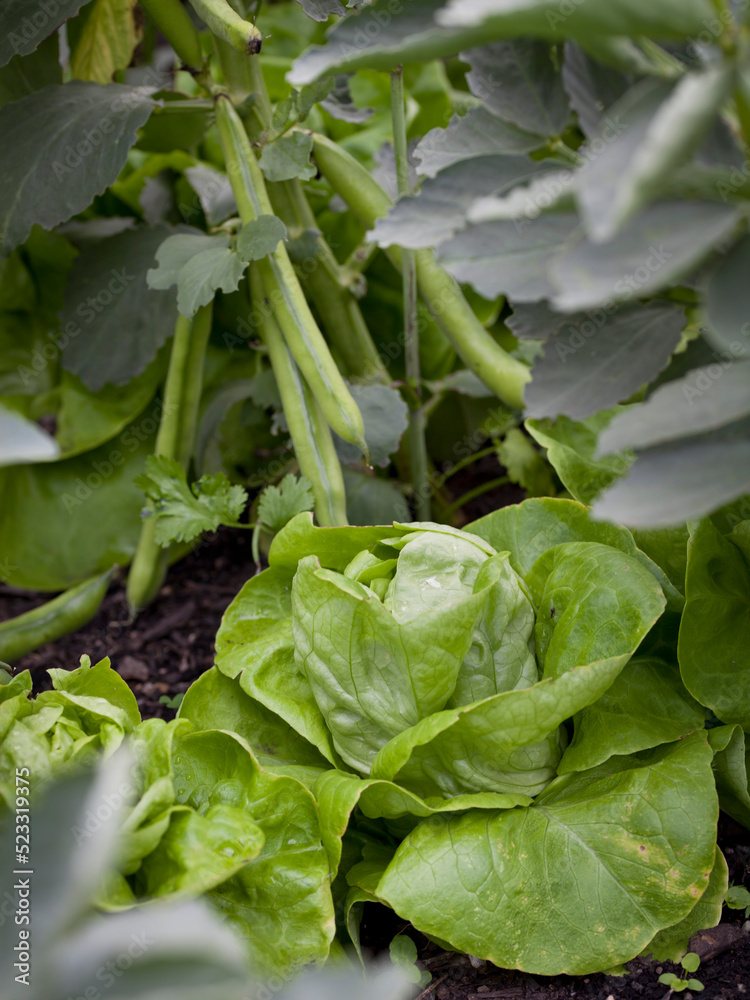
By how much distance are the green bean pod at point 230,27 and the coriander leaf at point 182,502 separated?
52cm

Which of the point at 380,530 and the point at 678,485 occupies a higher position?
the point at 678,485

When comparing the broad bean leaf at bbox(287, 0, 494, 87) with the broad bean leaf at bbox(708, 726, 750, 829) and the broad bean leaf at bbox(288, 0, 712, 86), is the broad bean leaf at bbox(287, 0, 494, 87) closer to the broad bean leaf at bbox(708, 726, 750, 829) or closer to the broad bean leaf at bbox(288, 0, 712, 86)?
the broad bean leaf at bbox(288, 0, 712, 86)

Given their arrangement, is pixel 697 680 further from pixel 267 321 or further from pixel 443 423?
→ pixel 443 423

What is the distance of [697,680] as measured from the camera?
2.76 feet

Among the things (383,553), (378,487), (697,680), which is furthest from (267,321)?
(697,680)

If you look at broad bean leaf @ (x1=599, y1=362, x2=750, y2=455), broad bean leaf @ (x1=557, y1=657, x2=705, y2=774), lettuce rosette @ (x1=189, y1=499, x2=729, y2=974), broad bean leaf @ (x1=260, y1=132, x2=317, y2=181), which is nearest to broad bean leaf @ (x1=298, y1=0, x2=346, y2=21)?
broad bean leaf @ (x1=260, y1=132, x2=317, y2=181)

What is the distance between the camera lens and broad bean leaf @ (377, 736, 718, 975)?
747mm

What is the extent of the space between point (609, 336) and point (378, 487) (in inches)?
26.1

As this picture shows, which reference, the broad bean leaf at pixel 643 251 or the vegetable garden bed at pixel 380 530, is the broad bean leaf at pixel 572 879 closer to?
the vegetable garden bed at pixel 380 530

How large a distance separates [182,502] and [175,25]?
65 centimetres

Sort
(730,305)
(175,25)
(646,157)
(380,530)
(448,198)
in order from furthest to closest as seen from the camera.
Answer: (175,25) → (380,530) → (448,198) → (730,305) → (646,157)

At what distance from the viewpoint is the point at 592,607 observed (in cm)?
82

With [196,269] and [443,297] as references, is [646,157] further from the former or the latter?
[443,297]

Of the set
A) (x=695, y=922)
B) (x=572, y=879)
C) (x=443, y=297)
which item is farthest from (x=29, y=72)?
(x=695, y=922)
